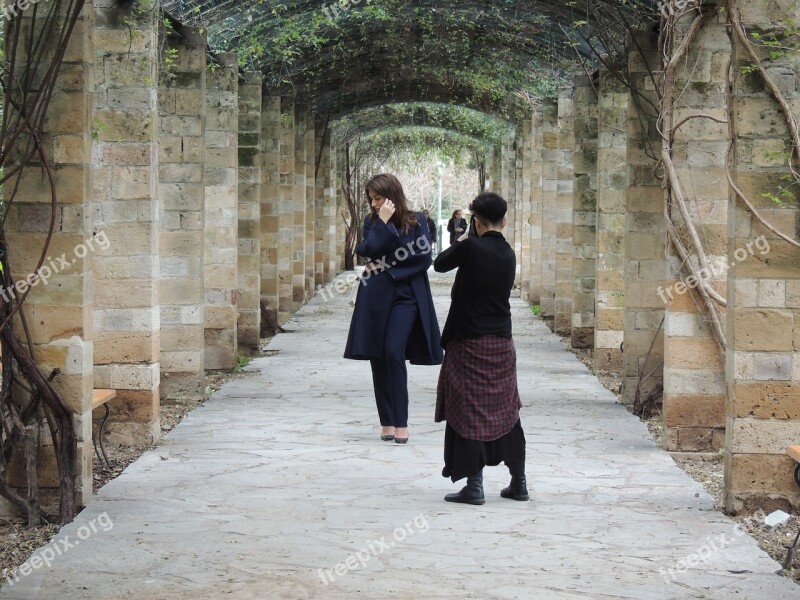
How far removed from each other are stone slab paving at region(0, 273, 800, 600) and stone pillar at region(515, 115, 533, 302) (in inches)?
544

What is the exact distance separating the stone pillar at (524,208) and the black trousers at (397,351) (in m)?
14.2

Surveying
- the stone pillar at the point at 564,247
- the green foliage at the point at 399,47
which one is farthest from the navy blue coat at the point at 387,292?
the stone pillar at the point at 564,247

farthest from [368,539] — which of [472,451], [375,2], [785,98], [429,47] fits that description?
[429,47]

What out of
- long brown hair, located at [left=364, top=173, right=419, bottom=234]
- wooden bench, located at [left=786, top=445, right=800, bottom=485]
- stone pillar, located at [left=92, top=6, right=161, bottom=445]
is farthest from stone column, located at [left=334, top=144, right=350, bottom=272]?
wooden bench, located at [left=786, top=445, right=800, bottom=485]

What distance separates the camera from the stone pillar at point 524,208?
23059 millimetres

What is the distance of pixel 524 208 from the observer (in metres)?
23.6

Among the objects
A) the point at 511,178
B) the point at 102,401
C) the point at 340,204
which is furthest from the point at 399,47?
the point at 340,204

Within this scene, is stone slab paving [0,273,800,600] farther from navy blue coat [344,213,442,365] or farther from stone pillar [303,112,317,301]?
stone pillar [303,112,317,301]

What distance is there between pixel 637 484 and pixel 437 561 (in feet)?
6.95

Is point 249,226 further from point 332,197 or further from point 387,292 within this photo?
point 332,197

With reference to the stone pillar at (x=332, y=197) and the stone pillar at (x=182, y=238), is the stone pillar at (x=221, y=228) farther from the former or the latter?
the stone pillar at (x=332, y=197)

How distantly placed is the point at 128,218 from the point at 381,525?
133 inches

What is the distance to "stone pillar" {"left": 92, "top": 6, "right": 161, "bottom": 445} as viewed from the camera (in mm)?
8422

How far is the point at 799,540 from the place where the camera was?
19.4 ft
